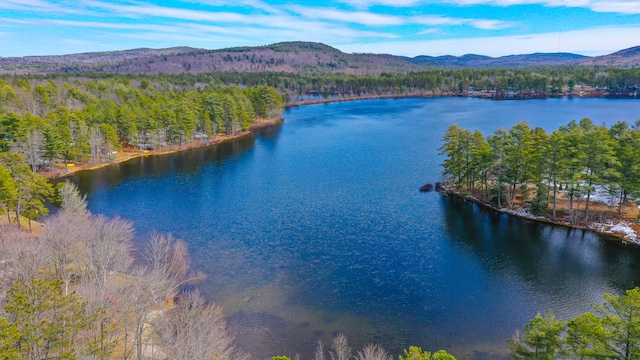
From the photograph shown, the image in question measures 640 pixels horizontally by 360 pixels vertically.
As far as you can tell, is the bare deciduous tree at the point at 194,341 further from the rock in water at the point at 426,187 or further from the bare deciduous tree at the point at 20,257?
the rock in water at the point at 426,187

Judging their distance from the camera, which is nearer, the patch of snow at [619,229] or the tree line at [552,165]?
the patch of snow at [619,229]

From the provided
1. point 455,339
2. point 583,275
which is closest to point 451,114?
point 583,275

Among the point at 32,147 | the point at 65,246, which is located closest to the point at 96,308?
the point at 65,246

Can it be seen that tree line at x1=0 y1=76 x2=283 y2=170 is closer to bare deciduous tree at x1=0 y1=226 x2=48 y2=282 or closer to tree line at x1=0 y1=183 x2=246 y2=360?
tree line at x1=0 y1=183 x2=246 y2=360

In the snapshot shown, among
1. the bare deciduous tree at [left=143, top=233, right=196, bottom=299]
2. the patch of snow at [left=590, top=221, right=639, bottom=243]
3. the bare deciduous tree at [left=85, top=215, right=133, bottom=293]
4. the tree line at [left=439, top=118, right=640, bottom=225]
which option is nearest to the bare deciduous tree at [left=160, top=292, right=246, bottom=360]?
the bare deciduous tree at [left=85, top=215, right=133, bottom=293]

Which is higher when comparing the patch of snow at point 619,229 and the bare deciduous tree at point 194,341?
the bare deciduous tree at point 194,341

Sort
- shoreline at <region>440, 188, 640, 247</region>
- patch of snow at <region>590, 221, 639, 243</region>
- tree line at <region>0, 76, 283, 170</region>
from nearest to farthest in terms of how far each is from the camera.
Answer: shoreline at <region>440, 188, 640, 247</region> → patch of snow at <region>590, 221, 639, 243</region> → tree line at <region>0, 76, 283, 170</region>

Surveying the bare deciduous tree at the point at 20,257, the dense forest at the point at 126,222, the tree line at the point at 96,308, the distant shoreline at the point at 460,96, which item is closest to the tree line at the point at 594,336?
the tree line at the point at 96,308
